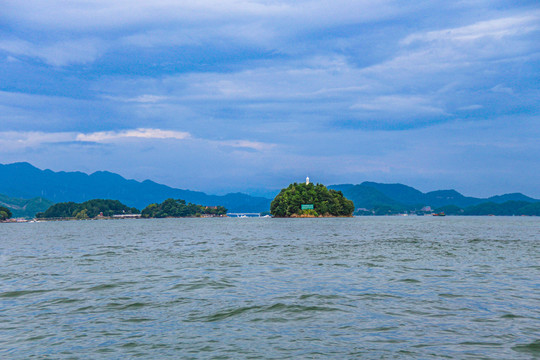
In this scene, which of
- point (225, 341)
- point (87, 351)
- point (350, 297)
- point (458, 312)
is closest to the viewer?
point (87, 351)

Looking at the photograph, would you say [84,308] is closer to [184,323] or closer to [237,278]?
[184,323]

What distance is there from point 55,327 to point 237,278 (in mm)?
12990

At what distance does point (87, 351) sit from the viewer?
517 inches

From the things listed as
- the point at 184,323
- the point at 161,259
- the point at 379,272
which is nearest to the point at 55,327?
the point at 184,323

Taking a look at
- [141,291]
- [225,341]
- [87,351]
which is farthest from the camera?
[141,291]

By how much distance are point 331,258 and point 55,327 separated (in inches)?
1057

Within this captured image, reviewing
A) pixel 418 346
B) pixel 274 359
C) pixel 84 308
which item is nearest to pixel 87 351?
pixel 274 359

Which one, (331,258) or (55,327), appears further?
(331,258)

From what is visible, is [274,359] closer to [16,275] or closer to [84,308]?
[84,308]

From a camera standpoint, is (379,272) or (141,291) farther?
(379,272)

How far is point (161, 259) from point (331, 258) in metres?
15.8

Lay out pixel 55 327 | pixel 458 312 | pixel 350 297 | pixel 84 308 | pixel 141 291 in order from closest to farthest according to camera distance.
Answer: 1. pixel 55 327
2. pixel 458 312
3. pixel 84 308
4. pixel 350 297
5. pixel 141 291

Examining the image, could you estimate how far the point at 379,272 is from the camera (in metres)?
29.8

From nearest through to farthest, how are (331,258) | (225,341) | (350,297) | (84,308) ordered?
(225,341), (84,308), (350,297), (331,258)
